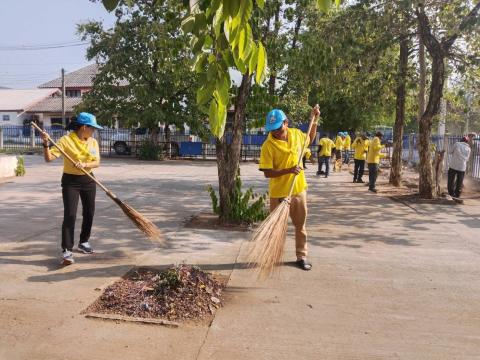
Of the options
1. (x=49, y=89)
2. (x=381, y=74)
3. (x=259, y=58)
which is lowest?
(x=259, y=58)

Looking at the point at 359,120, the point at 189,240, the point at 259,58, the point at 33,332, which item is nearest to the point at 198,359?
the point at 33,332

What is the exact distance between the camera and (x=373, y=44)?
10.8 m

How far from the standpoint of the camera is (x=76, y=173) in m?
5.37

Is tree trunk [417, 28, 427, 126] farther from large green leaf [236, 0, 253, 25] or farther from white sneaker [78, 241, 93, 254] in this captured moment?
large green leaf [236, 0, 253, 25]

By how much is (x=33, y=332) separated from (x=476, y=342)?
332cm

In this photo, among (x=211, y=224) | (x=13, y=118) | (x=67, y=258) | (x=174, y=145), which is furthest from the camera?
(x=13, y=118)

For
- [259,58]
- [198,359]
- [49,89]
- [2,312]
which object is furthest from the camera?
[49,89]

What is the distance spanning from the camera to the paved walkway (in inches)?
138

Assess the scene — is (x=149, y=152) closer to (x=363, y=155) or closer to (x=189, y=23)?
(x=363, y=155)

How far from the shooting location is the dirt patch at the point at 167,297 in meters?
4.01

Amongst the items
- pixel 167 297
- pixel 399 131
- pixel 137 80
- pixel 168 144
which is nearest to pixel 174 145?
pixel 168 144

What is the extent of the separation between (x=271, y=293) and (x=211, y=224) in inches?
128

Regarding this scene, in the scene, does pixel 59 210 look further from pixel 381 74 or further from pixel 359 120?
pixel 359 120

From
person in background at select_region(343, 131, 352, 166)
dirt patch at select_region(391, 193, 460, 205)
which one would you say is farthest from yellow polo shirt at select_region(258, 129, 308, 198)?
person in background at select_region(343, 131, 352, 166)
